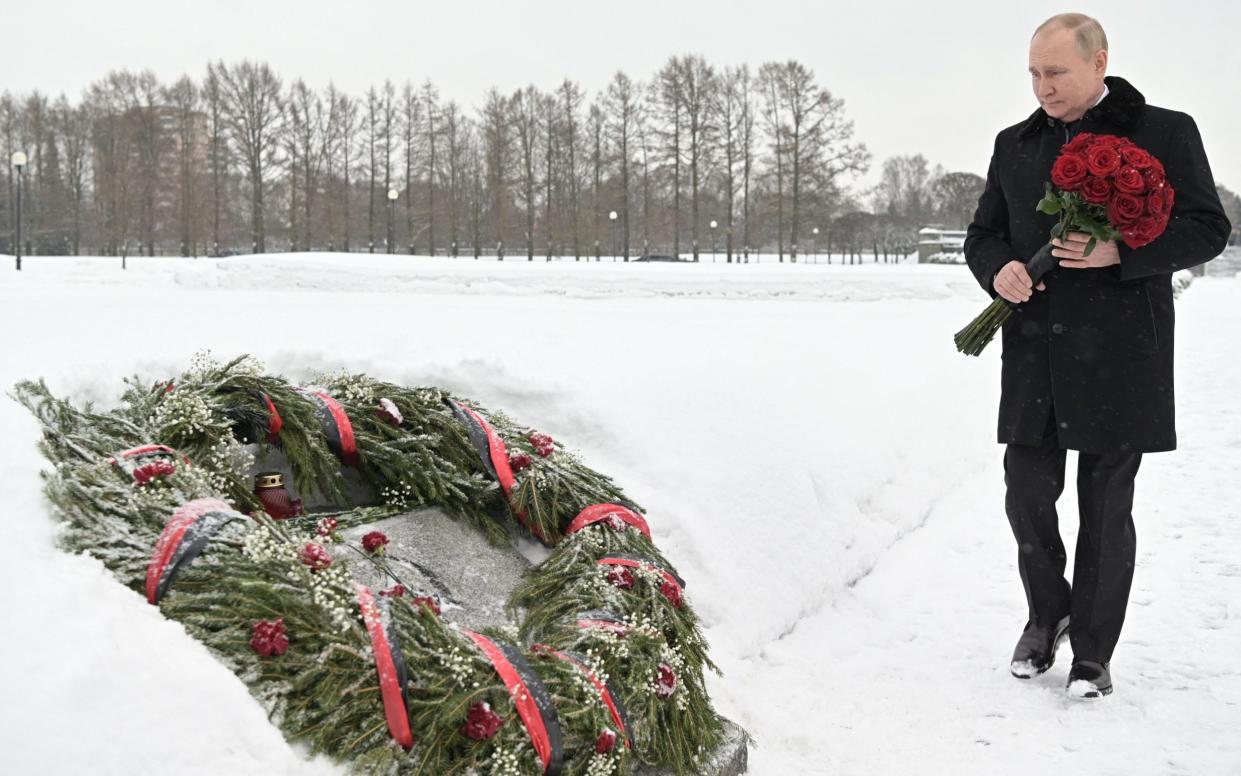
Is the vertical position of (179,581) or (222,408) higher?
(222,408)

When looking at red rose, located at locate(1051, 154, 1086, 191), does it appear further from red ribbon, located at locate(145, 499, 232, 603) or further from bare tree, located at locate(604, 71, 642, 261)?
bare tree, located at locate(604, 71, 642, 261)

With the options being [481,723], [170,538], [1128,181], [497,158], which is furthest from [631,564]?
[497,158]

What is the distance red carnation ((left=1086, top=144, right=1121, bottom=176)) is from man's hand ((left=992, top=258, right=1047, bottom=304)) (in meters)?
0.42

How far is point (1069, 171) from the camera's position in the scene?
3123 mm

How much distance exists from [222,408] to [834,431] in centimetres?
333

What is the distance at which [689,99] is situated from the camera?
42.6 metres

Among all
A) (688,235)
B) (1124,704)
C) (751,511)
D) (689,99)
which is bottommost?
(1124,704)

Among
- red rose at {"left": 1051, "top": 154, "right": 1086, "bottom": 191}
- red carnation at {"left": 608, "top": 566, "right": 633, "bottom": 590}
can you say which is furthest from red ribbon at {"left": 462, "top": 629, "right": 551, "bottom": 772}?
red rose at {"left": 1051, "top": 154, "right": 1086, "bottom": 191}

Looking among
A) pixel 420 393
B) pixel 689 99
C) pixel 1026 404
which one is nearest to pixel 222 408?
pixel 420 393

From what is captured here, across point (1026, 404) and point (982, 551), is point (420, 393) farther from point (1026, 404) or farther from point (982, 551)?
point (982, 551)

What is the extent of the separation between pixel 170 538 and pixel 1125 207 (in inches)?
109

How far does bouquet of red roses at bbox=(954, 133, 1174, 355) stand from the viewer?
9.93ft

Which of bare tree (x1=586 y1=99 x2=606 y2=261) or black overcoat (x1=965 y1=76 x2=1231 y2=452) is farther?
bare tree (x1=586 y1=99 x2=606 y2=261)

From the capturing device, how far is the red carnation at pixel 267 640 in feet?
7.40
